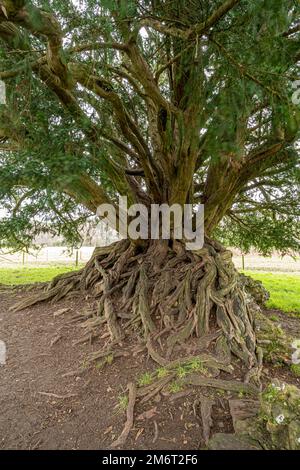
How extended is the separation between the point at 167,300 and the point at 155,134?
2575 millimetres

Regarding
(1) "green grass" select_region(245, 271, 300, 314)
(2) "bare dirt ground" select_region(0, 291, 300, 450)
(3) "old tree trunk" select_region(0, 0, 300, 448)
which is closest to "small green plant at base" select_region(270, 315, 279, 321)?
(1) "green grass" select_region(245, 271, 300, 314)

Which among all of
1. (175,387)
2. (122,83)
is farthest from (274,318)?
(122,83)

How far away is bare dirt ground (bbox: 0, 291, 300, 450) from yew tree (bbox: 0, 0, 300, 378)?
474 millimetres

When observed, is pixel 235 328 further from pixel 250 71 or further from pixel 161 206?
pixel 250 71

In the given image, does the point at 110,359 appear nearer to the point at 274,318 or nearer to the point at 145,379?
the point at 145,379

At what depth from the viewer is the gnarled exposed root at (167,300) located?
132 inches

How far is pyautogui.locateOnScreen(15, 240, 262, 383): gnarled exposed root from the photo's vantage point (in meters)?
3.36

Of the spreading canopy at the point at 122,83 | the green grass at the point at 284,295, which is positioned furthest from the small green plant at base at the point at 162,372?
the green grass at the point at 284,295

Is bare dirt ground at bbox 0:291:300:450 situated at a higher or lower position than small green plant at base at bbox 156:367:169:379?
lower

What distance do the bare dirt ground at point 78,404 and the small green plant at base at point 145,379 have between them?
7 cm

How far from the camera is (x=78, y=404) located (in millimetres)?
2768

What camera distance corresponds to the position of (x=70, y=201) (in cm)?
530

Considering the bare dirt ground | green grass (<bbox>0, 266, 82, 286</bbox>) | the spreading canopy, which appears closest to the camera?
the spreading canopy

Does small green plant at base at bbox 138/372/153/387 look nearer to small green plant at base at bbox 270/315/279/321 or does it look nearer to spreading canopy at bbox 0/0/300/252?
spreading canopy at bbox 0/0/300/252
